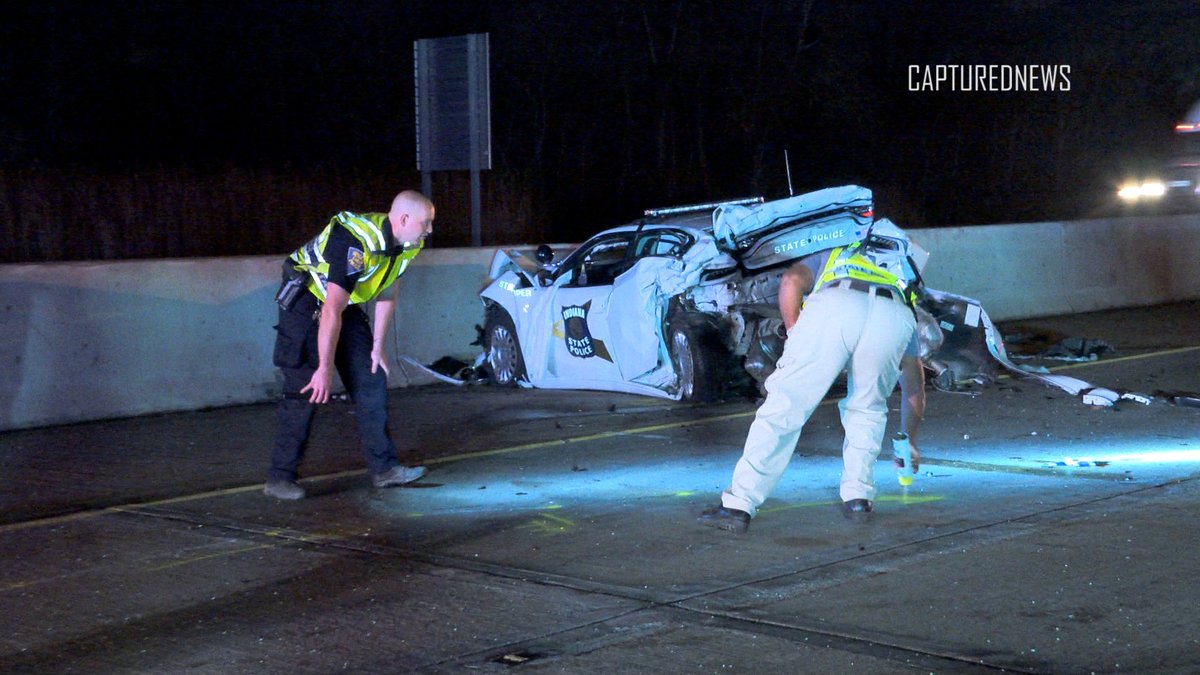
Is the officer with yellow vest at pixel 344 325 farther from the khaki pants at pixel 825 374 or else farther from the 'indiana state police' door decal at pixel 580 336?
the 'indiana state police' door decal at pixel 580 336

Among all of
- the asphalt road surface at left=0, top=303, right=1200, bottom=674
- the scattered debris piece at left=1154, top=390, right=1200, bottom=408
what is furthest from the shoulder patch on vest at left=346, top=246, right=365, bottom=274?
the scattered debris piece at left=1154, top=390, right=1200, bottom=408

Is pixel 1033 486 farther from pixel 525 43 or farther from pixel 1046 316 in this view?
pixel 525 43

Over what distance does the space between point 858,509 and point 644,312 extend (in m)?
4.54

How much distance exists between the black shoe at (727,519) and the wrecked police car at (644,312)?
2406 mm

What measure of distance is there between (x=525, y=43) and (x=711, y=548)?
81.6 feet

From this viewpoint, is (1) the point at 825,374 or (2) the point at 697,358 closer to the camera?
(1) the point at 825,374

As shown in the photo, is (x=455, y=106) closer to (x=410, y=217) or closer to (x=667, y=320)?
(x=667, y=320)

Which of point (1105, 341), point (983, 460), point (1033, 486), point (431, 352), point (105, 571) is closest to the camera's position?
point (105, 571)

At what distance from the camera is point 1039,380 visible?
1224 centimetres

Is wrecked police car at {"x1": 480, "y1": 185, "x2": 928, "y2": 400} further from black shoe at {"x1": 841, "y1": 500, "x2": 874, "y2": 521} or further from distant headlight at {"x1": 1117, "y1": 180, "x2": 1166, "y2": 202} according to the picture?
distant headlight at {"x1": 1117, "y1": 180, "x2": 1166, "y2": 202}

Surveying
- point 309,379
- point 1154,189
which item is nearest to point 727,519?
point 309,379

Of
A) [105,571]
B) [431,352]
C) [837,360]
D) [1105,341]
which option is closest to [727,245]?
[837,360]

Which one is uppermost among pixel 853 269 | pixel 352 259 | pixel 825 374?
pixel 352 259

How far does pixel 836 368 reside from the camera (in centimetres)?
706
